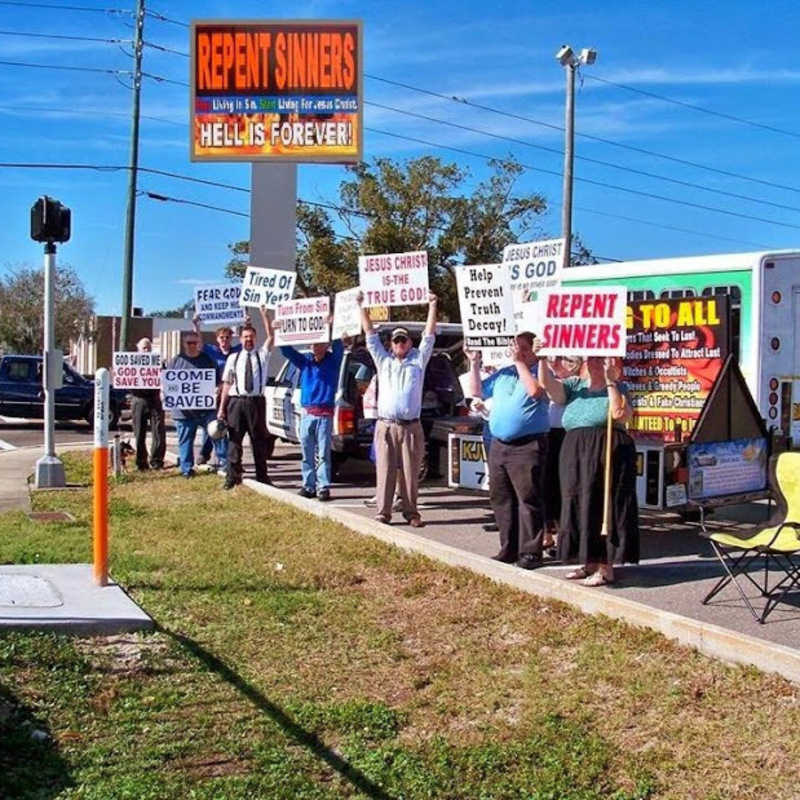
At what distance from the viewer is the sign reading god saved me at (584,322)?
7.06 m

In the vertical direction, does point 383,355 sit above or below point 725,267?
below

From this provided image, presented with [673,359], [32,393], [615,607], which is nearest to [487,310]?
[673,359]

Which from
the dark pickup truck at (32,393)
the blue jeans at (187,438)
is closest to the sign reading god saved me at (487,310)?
the blue jeans at (187,438)

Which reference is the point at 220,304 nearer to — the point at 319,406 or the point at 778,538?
the point at 319,406

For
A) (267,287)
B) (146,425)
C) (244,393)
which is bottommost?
(146,425)

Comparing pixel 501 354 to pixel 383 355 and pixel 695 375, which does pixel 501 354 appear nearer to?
pixel 383 355

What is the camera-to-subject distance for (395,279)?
33.6 feet

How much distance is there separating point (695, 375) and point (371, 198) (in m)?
25.4

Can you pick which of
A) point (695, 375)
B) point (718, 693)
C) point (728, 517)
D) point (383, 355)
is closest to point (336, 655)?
point (718, 693)

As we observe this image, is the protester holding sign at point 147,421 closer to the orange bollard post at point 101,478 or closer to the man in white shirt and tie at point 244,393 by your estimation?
the man in white shirt and tie at point 244,393

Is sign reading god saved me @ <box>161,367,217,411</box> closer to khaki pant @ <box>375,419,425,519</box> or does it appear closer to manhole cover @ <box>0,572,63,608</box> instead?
khaki pant @ <box>375,419,425,519</box>

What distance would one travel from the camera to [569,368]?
26.8 ft

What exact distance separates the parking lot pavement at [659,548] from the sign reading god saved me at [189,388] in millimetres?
1468

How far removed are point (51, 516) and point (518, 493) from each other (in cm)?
534
